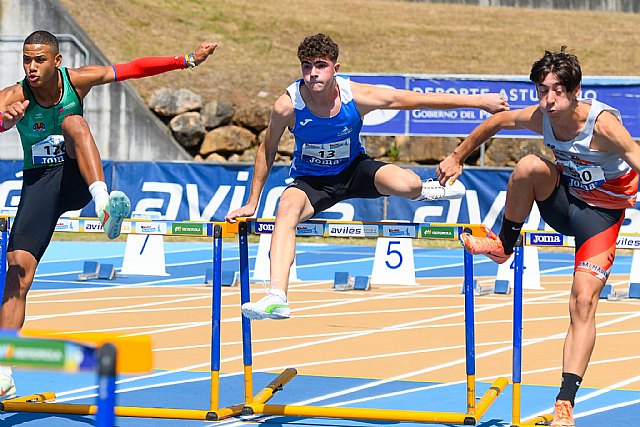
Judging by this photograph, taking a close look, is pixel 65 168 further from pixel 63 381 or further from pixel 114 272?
pixel 114 272

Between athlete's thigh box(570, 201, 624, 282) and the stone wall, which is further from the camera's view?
the stone wall

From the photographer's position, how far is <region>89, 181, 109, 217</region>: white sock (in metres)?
6.96

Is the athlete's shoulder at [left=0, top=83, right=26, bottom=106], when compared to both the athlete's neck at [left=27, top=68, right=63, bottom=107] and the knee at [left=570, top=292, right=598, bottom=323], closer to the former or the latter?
the athlete's neck at [left=27, top=68, right=63, bottom=107]

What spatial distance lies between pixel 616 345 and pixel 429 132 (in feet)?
31.0

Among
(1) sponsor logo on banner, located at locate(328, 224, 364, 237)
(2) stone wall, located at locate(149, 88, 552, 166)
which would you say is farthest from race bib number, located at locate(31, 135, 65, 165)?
(2) stone wall, located at locate(149, 88, 552, 166)

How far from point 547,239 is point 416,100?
1.16 metres

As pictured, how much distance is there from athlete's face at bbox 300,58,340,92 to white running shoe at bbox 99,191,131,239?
1.33 meters

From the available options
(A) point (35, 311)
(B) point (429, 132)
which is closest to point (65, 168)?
(A) point (35, 311)

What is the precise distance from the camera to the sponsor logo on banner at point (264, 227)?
7.43 meters

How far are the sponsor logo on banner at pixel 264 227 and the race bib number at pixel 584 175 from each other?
1.85 meters

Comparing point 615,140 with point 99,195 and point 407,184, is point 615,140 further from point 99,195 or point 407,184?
point 99,195

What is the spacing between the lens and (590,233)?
21.8ft

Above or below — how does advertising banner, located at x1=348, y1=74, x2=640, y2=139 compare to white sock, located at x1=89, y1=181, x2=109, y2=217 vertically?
above

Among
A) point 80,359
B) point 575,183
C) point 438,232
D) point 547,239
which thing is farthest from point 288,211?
point 80,359
